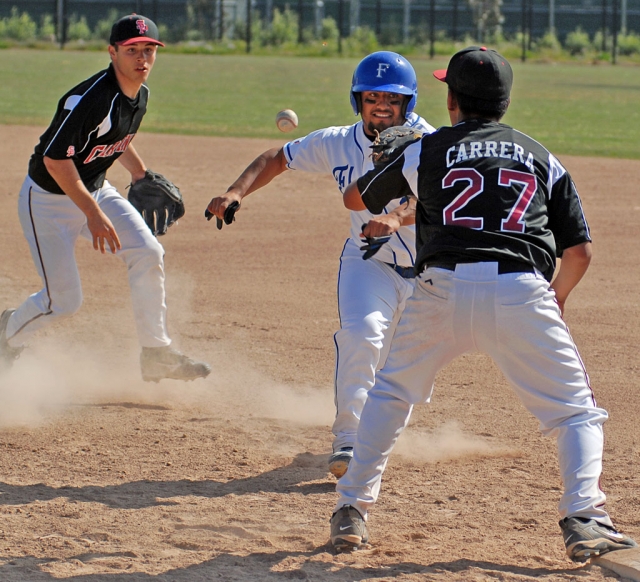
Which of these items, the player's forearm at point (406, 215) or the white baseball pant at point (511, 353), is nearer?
the white baseball pant at point (511, 353)

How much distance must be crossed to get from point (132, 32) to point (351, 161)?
Result: 144 centimetres

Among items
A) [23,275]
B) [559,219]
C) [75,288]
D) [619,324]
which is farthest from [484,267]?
[23,275]

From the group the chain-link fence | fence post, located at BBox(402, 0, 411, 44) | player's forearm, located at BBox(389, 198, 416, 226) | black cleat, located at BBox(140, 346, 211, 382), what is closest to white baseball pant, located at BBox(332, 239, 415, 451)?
player's forearm, located at BBox(389, 198, 416, 226)

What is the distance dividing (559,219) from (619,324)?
140 inches

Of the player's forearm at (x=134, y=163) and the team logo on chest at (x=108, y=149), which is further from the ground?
the team logo on chest at (x=108, y=149)

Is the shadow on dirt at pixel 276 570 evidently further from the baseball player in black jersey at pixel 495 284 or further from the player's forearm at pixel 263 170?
the player's forearm at pixel 263 170

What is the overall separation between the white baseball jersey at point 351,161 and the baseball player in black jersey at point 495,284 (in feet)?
3.19

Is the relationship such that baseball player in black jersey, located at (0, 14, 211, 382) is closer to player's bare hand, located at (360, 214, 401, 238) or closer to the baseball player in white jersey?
the baseball player in white jersey

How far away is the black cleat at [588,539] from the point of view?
2.92m

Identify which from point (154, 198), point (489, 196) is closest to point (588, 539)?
point (489, 196)

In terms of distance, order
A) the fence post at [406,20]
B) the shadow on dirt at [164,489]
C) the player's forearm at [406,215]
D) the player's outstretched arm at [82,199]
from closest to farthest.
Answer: the player's forearm at [406,215], the shadow on dirt at [164,489], the player's outstretched arm at [82,199], the fence post at [406,20]

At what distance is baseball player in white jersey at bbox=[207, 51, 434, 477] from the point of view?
3.88 meters

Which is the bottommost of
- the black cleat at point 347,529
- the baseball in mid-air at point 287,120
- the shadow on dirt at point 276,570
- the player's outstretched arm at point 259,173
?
the shadow on dirt at point 276,570

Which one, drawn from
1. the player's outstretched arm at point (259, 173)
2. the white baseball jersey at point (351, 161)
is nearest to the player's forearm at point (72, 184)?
the player's outstretched arm at point (259, 173)
